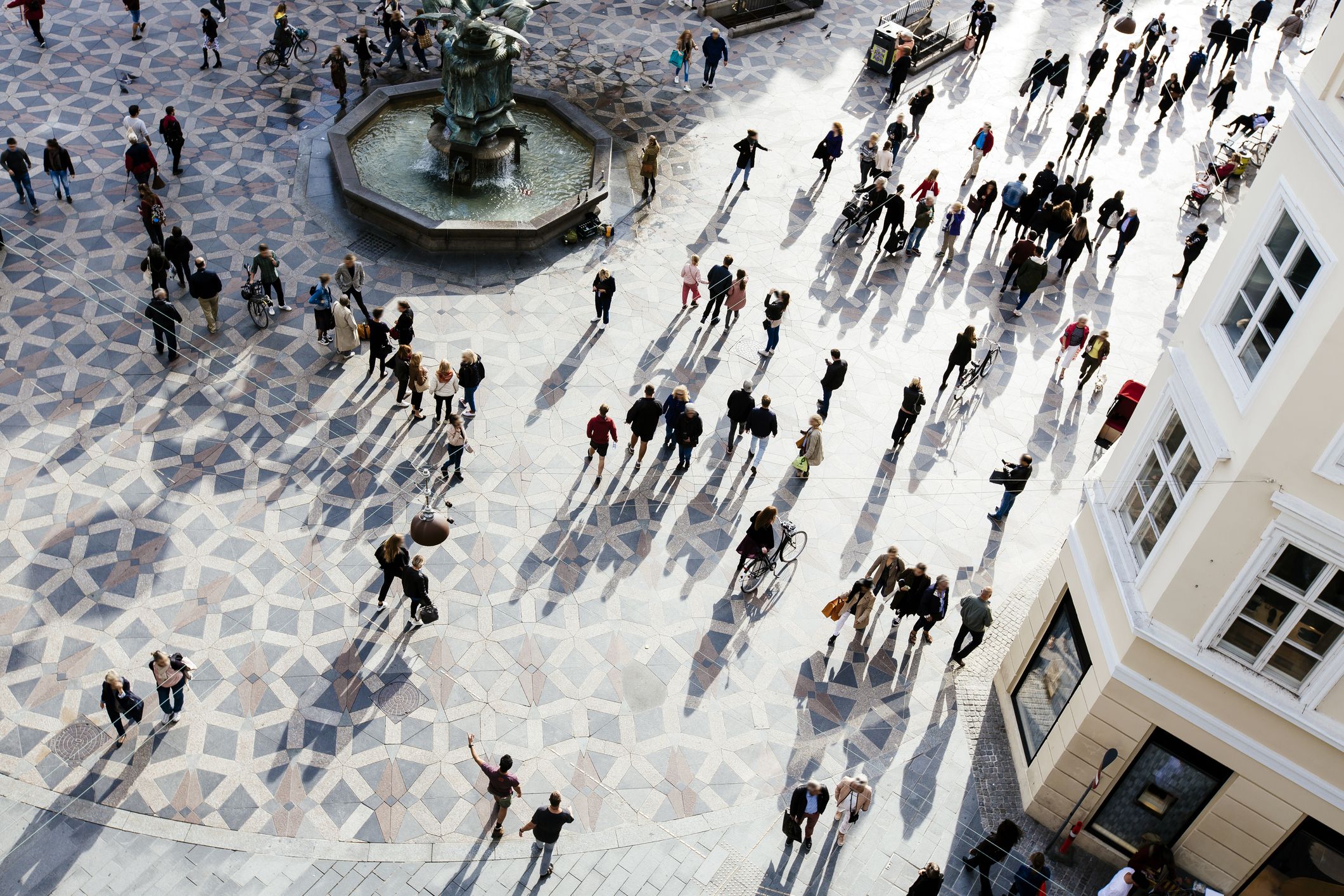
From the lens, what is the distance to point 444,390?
1619 centimetres

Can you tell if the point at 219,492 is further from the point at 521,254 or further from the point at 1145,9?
the point at 1145,9

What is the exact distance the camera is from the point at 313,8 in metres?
26.8

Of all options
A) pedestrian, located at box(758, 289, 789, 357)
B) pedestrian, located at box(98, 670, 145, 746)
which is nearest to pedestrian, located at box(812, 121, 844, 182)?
pedestrian, located at box(758, 289, 789, 357)

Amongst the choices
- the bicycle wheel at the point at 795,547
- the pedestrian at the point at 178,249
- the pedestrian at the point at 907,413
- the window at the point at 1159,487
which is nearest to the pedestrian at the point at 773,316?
the pedestrian at the point at 907,413

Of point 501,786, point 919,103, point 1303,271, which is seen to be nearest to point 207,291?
point 501,786

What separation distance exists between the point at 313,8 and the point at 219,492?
16347 mm

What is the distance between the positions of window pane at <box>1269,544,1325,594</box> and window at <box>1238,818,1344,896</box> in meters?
2.75

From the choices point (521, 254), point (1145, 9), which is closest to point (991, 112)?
point (1145, 9)

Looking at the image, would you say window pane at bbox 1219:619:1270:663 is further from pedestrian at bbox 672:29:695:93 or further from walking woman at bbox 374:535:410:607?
pedestrian at bbox 672:29:695:93

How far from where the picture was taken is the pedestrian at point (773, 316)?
1816 cm

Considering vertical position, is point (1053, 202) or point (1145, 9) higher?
point (1145, 9)

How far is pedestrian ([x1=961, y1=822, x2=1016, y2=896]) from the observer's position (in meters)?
12.2

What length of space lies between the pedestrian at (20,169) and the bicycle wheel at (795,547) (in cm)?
1482

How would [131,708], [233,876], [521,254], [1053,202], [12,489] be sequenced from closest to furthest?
[233,876]
[131,708]
[12,489]
[521,254]
[1053,202]
